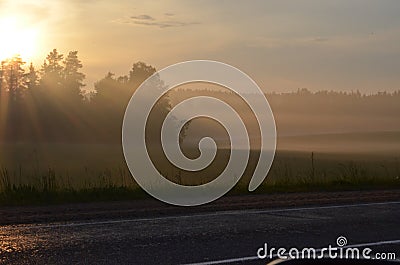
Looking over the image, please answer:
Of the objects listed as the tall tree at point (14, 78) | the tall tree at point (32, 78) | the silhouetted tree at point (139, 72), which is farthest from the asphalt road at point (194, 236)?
the tall tree at point (32, 78)

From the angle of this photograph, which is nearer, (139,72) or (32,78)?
(139,72)

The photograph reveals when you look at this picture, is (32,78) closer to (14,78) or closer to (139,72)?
(14,78)

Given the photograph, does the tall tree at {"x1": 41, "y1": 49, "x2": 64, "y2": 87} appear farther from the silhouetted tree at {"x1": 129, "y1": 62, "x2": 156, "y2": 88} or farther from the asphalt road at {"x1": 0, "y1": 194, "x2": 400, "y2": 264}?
the asphalt road at {"x1": 0, "y1": 194, "x2": 400, "y2": 264}

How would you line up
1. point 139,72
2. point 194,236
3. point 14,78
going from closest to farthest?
1. point 194,236
2. point 139,72
3. point 14,78

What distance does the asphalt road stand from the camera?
9.28 meters

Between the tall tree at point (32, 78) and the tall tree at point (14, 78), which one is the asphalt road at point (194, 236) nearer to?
the tall tree at point (14, 78)

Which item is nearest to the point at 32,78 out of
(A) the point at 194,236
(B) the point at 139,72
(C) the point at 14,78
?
(C) the point at 14,78

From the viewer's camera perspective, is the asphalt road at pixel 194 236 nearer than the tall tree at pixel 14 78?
Yes

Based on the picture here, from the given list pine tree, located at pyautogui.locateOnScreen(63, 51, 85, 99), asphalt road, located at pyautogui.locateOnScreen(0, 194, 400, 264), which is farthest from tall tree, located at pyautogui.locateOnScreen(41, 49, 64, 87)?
asphalt road, located at pyautogui.locateOnScreen(0, 194, 400, 264)

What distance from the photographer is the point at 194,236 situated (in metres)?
10.9

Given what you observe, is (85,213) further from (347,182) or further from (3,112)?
(3,112)

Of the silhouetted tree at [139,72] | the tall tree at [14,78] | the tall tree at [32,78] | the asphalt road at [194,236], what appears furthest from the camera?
the tall tree at [32,78]

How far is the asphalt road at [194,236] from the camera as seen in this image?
30.5 ft

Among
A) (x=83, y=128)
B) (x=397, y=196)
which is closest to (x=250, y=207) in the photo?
(x=397, y=196)
